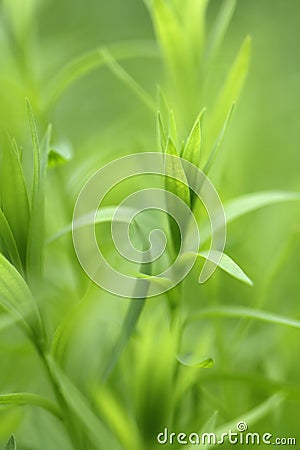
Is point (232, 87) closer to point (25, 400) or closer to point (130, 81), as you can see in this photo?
point (130, 81)

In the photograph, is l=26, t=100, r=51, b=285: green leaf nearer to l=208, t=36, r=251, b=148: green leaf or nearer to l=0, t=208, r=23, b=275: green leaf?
l=0, t=208, r=23, b=275: green leaf

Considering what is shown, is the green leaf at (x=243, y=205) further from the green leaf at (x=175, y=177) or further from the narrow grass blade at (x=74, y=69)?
the narrow grass blade at (x=74, y=69)

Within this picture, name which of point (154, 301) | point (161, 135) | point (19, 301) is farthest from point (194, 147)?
point (154, 301)

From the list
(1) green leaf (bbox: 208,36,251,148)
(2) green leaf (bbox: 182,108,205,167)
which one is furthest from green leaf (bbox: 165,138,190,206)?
(1) green leaf (bbox: 208,36,251,148)

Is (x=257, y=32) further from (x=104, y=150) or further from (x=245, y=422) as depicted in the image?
(x=245, y=422)

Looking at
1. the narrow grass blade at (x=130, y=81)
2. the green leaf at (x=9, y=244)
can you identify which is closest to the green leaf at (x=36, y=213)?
the green leaf at (x=9, y=244)
